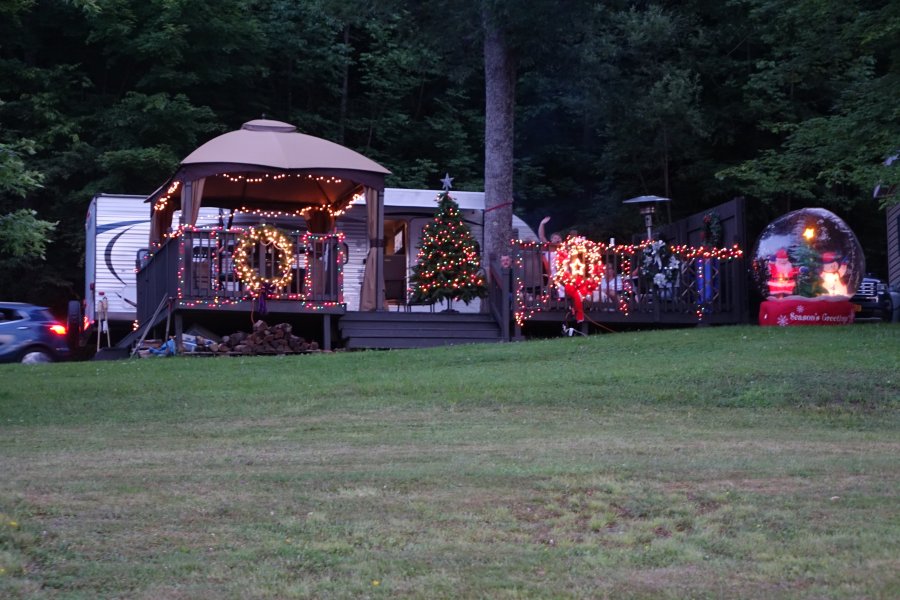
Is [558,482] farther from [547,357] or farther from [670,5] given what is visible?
[670,5]

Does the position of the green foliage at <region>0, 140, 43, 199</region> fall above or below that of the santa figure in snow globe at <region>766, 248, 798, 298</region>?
above

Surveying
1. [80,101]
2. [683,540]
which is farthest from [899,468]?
[80,101]

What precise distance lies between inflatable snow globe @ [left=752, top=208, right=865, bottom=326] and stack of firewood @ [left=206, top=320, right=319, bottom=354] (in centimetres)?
715

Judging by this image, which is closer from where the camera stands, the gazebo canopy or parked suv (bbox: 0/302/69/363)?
the gazebo canopy

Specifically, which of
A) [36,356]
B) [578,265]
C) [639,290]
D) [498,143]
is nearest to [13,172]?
[36,356]

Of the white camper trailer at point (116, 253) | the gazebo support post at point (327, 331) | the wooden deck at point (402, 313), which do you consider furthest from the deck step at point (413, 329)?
the white camper trailer at point (116, 253)

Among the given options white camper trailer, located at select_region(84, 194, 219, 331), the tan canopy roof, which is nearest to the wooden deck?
the tan canopy roof

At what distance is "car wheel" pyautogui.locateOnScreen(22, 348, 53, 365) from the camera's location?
19.2 metres

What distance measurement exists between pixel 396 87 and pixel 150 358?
17.0 metres

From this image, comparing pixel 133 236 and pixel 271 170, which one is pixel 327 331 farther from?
pixel 133 236

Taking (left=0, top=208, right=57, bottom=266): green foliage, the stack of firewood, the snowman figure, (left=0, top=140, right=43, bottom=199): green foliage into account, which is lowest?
the stack of firewood

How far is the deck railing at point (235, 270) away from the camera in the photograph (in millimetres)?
17391

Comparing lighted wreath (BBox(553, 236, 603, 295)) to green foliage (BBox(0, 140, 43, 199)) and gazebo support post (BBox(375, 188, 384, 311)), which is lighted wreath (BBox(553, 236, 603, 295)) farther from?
green foliage (BBox(0, 140, 43, 199))

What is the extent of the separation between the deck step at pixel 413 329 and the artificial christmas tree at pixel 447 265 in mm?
510
